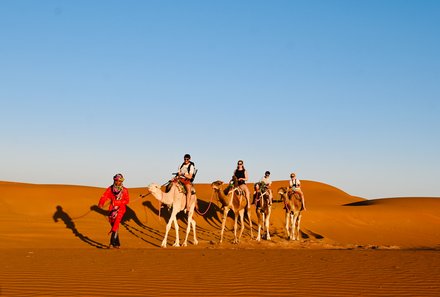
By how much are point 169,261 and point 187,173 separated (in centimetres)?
585

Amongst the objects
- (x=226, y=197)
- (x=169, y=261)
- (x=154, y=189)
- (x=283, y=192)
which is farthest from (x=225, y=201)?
(x=169, y=261)

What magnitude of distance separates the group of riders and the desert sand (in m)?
0.90

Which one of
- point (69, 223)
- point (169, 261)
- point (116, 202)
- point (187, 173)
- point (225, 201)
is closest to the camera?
point (169, 261)

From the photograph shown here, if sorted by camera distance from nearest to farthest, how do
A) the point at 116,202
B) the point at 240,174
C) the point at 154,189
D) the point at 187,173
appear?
the point at 116,202 → the point at 154,189 → the point at 187,173 → the point at 240,174

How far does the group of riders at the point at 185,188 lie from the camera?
1650 cm

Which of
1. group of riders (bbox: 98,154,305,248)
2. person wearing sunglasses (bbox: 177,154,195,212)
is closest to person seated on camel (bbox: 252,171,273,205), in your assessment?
group of riders (bbox: 98,154,305,248)

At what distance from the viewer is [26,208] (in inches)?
1042

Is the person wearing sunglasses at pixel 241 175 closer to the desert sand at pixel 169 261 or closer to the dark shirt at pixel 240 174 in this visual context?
the dark shirt at pixel 240 174

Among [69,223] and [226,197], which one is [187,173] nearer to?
[226,197]

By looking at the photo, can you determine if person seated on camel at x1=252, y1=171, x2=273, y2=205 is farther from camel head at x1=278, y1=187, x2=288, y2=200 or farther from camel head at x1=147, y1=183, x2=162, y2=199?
camel head at x1=147, y1=183, x2=162, y2=199

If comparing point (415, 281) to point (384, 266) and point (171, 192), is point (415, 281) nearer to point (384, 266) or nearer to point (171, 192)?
point (384, 266)

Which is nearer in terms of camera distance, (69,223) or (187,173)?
(187,173)

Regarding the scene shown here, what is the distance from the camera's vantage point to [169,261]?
42.2ft

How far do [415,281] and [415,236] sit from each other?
2099 centimetres
